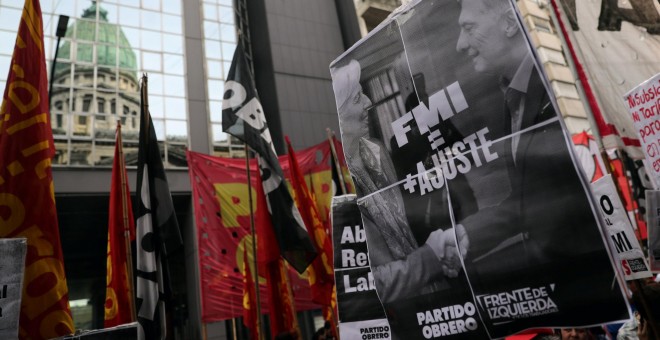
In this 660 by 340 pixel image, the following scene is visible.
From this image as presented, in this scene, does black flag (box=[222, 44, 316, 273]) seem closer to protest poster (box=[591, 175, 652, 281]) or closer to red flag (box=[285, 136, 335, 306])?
red flag (box=[285, 136, 335, 306])

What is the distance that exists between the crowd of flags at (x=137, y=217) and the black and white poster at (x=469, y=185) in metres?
2.94

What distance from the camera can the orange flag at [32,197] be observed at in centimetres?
382

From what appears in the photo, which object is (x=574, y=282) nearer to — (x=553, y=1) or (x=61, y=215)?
(x=553, y=1)

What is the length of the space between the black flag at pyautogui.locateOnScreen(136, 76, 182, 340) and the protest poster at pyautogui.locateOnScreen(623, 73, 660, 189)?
508cm

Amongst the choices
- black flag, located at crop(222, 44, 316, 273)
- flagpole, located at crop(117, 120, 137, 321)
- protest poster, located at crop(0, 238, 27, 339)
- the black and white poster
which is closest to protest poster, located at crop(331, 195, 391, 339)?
black flag, located at crop(222, 44, 316, 273)

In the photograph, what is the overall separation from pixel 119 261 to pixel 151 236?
194cm

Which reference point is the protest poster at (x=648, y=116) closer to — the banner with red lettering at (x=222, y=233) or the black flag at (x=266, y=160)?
the black flag at (x=266, y=160)

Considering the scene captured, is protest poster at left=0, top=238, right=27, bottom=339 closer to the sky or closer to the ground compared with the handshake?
closer to the sky

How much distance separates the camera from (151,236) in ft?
16.5

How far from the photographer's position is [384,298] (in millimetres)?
2836

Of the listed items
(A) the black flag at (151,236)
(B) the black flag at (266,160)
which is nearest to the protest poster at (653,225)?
(B) the black flag at (266,160)

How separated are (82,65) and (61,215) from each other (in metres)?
4.91

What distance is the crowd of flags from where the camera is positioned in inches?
156

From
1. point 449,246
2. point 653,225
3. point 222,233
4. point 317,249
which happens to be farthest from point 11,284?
point 222,233
